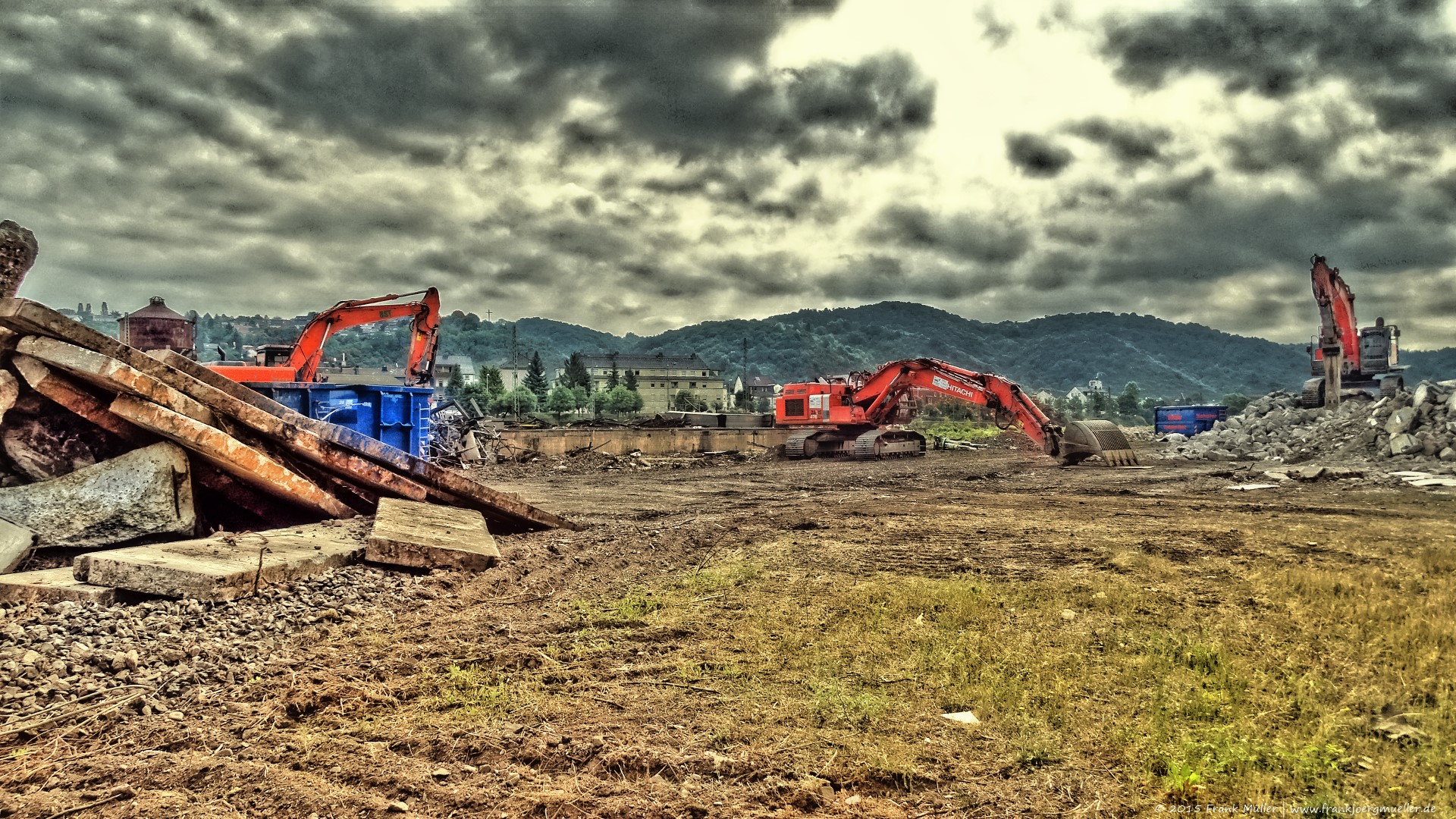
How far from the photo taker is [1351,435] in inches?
730

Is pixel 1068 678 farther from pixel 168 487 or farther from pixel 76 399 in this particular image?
pixel 76 399

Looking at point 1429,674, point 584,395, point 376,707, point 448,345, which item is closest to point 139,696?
point 376,707

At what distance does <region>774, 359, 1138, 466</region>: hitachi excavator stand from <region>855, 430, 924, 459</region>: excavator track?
3 centimetres

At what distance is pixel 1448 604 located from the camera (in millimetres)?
5141

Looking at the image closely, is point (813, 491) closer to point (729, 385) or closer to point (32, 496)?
point (32, 496)

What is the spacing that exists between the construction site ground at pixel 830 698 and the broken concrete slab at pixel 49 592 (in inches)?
44.1

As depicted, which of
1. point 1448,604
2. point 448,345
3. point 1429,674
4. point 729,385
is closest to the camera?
point 1429,674

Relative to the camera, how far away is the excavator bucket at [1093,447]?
19109mm

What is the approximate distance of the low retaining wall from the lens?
983 inches

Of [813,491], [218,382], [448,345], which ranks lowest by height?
[813,491]

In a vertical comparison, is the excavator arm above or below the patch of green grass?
above

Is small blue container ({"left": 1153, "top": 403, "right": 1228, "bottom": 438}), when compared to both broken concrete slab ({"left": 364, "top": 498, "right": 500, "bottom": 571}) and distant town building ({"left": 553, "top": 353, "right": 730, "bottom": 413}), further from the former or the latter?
distant town building ({"left": 553, "top": 353, "right": 730, "bottom": 413})

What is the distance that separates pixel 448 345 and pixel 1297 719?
177 meters

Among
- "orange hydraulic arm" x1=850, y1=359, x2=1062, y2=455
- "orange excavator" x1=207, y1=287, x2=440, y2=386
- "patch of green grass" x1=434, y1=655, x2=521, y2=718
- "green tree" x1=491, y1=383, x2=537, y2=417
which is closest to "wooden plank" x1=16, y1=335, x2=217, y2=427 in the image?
"patch of green grass" x1=434, y1=655, x2=521, y2=718
